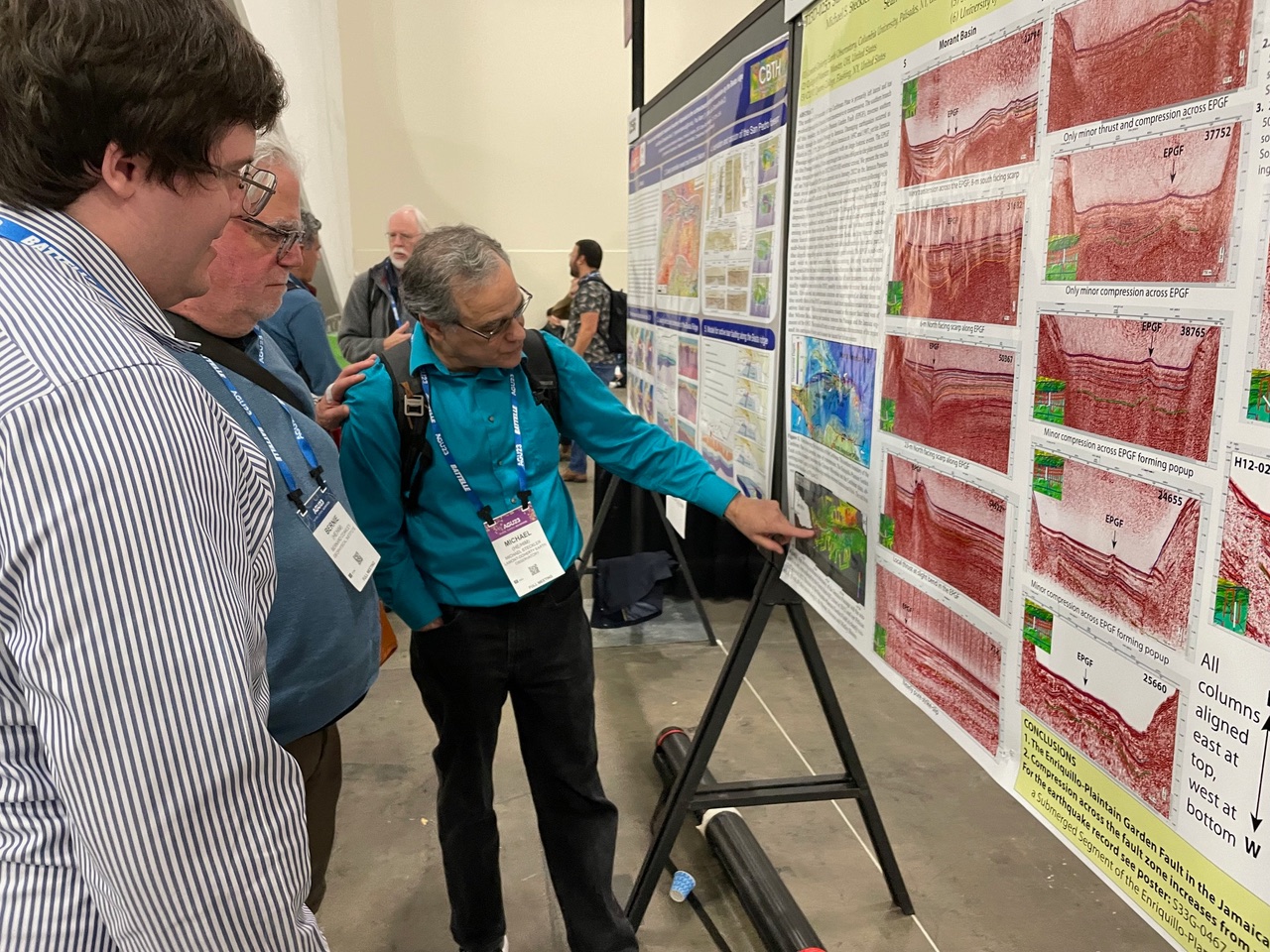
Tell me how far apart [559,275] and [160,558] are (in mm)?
9190

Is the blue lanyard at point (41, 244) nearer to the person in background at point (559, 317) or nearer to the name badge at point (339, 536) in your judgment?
the name badge at point (339, 536)

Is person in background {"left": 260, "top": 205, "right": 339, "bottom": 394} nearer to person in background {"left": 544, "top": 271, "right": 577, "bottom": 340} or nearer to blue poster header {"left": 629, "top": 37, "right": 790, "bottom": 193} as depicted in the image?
blue poster header {"left": 629, "top": 37, "right": 790, "bottom": 193}

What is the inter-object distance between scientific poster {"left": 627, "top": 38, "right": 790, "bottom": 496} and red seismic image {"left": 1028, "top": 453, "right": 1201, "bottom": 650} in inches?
30.8

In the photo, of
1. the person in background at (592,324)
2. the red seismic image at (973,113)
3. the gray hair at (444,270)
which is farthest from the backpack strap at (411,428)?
the person in background at (592,324)

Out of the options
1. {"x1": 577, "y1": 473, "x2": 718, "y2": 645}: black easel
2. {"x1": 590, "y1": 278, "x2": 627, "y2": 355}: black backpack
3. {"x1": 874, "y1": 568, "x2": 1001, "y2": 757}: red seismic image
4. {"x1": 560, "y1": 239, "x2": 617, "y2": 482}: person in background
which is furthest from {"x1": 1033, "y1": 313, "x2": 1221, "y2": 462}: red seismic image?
{"x1": 590, "y1": 278, "x2": 627, "y2": 355}: black backpack

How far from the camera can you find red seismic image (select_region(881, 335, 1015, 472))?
103 cm

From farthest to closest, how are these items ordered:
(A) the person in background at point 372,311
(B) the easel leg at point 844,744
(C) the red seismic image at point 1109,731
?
(A) the person in background at point 372,311 < (B) the easel leg at point 844,744 < (C) the red seismic image at point 1109,731

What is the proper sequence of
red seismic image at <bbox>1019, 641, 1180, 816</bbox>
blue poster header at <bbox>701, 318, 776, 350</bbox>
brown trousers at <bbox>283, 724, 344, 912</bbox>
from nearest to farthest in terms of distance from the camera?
red seismic image at <bbox>1019, 641, 1180, 816</bbox> → brown trousers at <bbox>283, 724, 344, 912</bbox> → blue poster header at <bbox>701, 318, 776, 350</bbox>

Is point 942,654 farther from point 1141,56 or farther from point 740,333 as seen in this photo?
point 740,333

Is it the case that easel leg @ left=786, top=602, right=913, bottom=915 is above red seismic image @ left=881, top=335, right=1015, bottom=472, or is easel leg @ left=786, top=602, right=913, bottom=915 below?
below

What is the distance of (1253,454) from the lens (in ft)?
2.34

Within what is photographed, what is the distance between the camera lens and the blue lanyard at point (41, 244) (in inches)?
24.6

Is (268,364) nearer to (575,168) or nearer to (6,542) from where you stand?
(6,542)

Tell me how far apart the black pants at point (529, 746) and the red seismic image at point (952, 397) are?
2.63 feet
